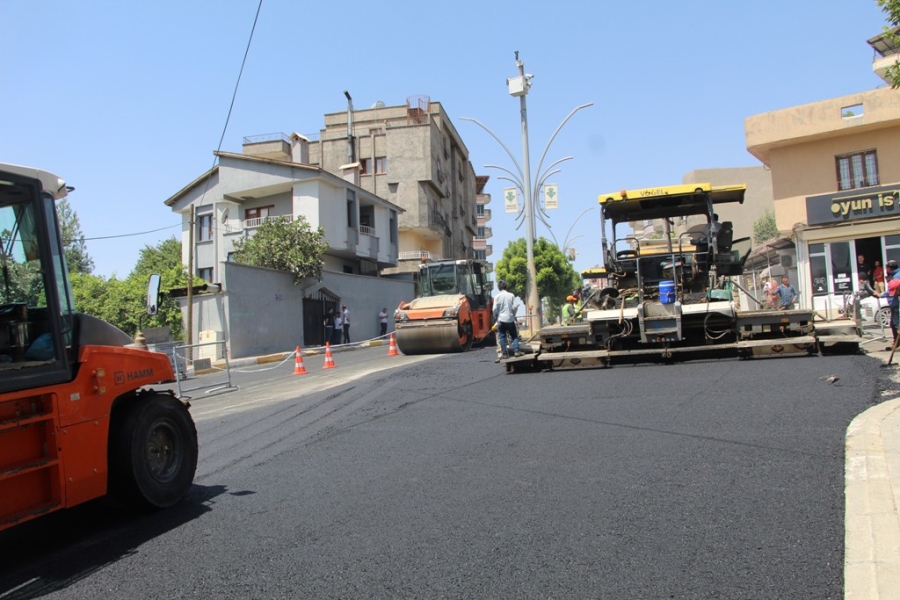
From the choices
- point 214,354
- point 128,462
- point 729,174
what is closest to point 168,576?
point 128,462

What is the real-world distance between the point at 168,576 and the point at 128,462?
1188 mm

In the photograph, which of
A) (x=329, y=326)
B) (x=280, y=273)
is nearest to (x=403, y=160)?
(x=329, y=326)

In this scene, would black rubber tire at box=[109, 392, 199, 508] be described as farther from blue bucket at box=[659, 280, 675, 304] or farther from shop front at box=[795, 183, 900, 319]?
shop front at box=[795, 183, 900, 319]

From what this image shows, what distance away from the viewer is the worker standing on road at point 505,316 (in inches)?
501

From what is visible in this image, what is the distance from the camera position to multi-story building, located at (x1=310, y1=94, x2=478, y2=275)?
4841cm

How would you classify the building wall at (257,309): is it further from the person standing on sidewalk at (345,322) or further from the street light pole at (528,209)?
the street light pole at (528,209)

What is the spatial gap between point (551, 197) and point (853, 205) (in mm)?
9898

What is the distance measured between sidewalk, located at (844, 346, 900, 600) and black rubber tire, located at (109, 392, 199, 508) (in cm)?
427

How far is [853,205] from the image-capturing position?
843 inches

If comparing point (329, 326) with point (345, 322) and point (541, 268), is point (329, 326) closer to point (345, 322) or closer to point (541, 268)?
point (345, 322)

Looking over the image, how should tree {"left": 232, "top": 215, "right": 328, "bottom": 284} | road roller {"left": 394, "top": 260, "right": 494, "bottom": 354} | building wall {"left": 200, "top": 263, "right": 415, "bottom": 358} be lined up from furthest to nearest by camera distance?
1. tree {"left": 232, "top": 215, "right": 328, "bottom": 284}
2. building wall {"left": 200, "top": 263, "right": 415, "bottom": 358}
3. road roller {"left": 394, "top": 260, "right": 494, "bottom": 354}

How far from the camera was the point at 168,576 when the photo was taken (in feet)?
12.2

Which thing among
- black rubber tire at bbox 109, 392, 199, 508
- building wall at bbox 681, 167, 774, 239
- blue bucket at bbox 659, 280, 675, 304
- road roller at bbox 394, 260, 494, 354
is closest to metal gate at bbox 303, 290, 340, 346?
road roller at bbox 394, 260, 494, 354

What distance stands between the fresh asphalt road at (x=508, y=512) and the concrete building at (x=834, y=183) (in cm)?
1603
